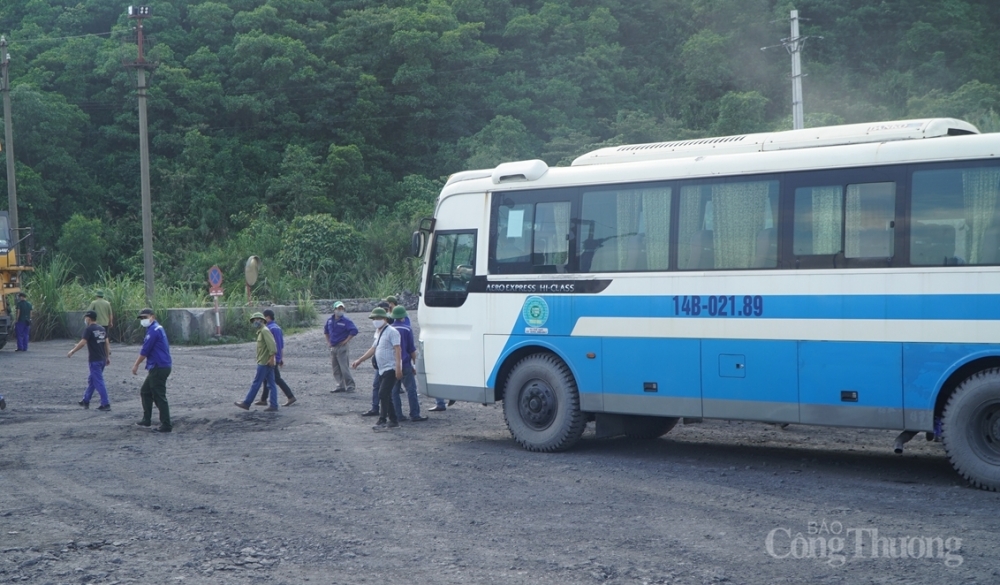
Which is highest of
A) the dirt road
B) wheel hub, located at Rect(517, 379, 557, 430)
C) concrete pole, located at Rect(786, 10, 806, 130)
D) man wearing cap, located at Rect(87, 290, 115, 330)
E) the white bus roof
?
concrete pole, located at Rect(786, 10, 806, 130)

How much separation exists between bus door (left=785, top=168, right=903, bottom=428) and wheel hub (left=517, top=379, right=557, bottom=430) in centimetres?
310

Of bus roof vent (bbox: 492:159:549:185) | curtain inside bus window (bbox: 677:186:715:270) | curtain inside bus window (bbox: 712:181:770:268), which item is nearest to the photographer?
curtain inside bus window (bbox: 712:181:770:268)

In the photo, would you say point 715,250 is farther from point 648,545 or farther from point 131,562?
point 131,562

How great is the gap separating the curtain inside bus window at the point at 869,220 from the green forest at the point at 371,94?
121ft

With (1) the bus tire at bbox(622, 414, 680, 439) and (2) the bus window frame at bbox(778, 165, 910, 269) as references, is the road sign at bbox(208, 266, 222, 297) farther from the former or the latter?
(2) the bus window frame at bbox(778, 165, 910, 269)

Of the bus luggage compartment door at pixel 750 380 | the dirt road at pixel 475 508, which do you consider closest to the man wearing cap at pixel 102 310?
the dirt road at pixel 475 508

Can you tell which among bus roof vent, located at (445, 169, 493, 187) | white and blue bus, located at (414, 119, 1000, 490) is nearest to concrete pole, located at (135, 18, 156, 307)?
bus roof vent, located at (445, 169, 493, 187)

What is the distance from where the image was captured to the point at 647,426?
Result: 12922 mm

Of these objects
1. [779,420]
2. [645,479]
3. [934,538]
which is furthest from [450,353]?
[934,538]

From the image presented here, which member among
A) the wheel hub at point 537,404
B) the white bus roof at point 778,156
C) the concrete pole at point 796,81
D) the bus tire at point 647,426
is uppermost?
the concrete pole at point 796,81

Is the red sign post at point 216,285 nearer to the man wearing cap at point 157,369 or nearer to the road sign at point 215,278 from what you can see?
the road sign at point 215,278

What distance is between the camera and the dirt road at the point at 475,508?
275 inches

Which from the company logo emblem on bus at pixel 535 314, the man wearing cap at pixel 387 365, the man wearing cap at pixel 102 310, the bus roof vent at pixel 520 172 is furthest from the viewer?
the man wearing cap at pixel 102 310

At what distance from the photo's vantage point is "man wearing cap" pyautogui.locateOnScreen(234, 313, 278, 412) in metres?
16.1
